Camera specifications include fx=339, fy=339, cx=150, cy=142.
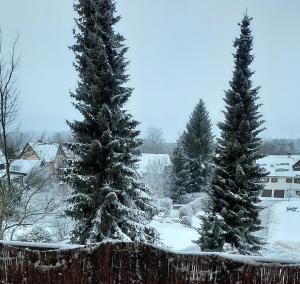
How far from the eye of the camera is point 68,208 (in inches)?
330

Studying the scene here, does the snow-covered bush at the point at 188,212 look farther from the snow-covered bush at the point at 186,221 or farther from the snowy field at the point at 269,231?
the snowy field at the point at 269,231

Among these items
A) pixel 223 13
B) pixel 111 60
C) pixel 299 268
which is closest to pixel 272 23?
pixel 223 13

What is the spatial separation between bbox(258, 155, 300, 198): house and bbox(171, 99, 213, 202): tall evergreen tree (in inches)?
481

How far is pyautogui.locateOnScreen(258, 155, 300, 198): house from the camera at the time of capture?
3731 cm

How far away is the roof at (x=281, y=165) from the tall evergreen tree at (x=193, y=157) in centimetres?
1222

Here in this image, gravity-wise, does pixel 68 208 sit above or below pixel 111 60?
below

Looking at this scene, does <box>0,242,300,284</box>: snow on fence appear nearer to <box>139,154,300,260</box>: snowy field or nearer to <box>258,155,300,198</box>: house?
<box>139,154,300,260</box>: snowy field

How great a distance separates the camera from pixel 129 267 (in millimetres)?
2689

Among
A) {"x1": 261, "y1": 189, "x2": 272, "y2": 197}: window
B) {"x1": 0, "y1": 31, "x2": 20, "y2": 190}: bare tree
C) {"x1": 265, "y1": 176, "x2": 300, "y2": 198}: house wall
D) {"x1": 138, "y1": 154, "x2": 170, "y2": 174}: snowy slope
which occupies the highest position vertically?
{"x1": 0, "y1": 31, "x2": 20, "y2": 190}: bare tree

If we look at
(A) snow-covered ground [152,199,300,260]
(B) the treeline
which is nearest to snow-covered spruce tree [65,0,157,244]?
(A) snow-covered ground [152,199,300,260]

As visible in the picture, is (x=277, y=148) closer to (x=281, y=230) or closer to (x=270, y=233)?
(x=281, y=230)

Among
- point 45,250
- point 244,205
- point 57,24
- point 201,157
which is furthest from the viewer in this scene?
point 201,157

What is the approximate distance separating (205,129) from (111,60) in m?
20.7

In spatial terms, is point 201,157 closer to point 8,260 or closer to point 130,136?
point 130,136
